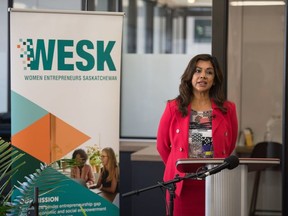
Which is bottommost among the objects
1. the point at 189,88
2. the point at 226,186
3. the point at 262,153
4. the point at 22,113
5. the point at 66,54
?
the point at 262,153

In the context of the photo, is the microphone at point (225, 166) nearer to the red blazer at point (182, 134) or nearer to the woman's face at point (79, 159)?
the red blazer at point (182, 134)

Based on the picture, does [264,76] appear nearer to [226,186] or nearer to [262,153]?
[262,153]

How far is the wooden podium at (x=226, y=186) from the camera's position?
3.32 m

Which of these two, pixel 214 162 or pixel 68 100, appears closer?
pixel 214 162

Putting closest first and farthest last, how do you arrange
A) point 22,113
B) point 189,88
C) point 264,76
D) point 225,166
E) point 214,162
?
point 225,166, point 214,162, point 189,88, point 22,113, point 264,76

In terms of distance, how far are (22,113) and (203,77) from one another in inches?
50.9

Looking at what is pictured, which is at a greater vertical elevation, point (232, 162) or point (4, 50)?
point (4, 50)

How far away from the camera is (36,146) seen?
14.8 feet

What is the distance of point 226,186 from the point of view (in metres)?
3.33

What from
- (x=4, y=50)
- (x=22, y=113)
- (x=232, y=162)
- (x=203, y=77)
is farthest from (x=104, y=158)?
(x=4, y=50)

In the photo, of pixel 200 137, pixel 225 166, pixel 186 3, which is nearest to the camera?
pixel 225 166

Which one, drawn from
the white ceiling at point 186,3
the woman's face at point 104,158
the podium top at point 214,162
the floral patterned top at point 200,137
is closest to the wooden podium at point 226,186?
the podium top at point 214,162

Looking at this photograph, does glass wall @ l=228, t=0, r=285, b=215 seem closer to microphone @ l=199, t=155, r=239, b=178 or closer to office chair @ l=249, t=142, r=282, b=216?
office chair @ l=249, t=142, r=282, b=216

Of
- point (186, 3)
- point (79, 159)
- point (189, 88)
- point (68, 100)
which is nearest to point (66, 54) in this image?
point (68, 100)
